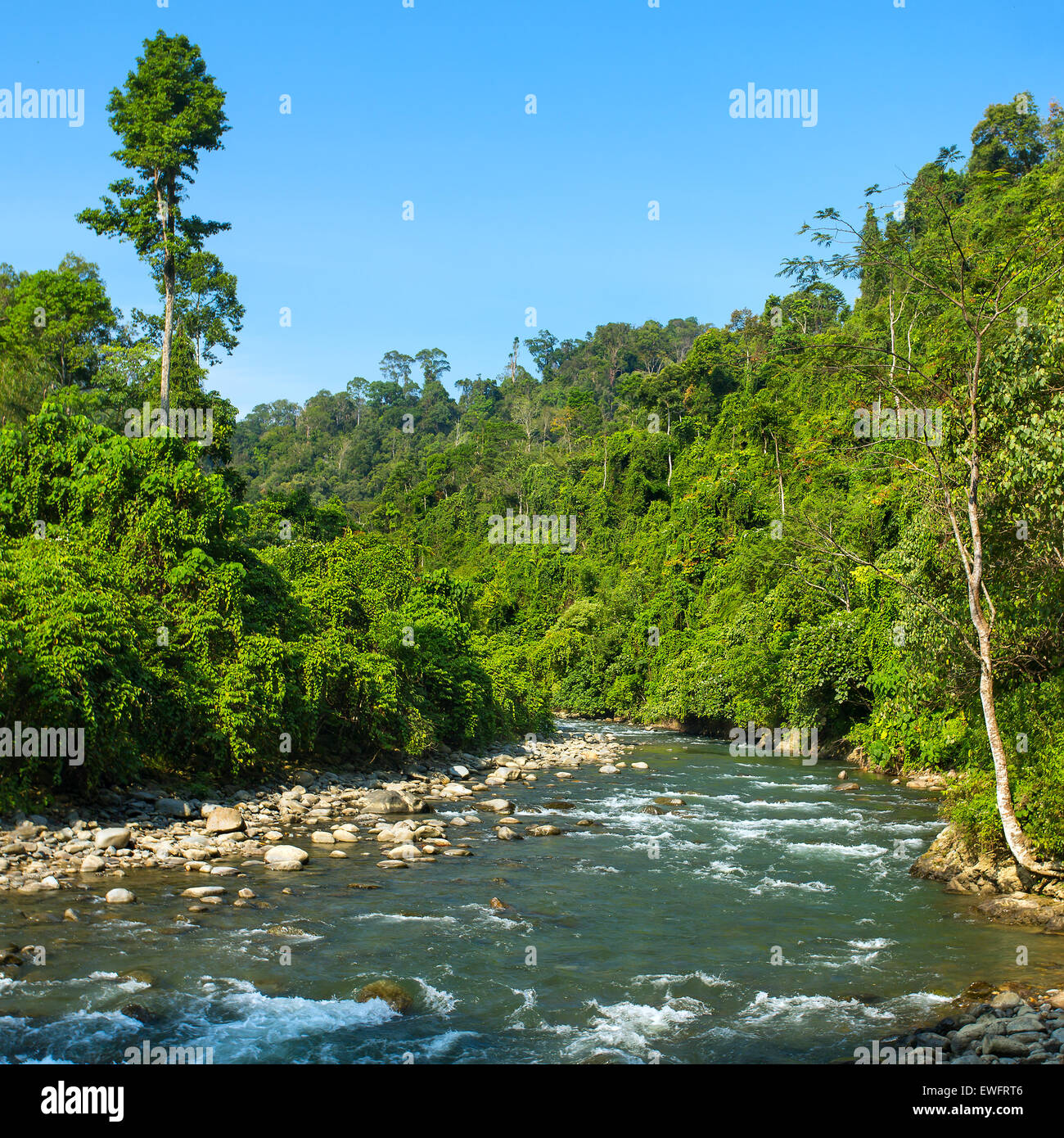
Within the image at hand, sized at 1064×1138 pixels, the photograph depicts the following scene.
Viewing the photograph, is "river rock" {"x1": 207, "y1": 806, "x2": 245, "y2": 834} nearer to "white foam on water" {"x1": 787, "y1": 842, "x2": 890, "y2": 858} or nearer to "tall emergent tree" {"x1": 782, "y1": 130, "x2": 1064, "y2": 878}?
"white foam on water" {"x1": 787, "y1": 842, "x2": 890, "y2": 858}

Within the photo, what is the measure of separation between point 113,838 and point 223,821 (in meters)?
2.34

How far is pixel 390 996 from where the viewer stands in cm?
962

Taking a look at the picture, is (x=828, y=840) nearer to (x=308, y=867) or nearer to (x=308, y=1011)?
(x=308, y=867)

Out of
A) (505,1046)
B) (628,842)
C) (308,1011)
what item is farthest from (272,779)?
(505,1046)

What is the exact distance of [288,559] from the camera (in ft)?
90.3

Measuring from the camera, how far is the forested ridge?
12.8 m

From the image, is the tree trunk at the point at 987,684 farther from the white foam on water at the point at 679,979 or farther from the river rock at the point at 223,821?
the river rock at the point at 223,821

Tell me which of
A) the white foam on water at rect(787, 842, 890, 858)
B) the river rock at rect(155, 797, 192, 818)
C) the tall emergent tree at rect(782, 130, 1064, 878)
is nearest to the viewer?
the tall emergent tree at rect(782, 130, 1064, 878)

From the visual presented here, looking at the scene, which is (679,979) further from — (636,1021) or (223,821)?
(223,821)

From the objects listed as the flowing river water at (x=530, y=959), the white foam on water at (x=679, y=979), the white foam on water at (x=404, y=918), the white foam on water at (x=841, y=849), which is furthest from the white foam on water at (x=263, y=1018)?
the white foam on water at (x=841, y=849)

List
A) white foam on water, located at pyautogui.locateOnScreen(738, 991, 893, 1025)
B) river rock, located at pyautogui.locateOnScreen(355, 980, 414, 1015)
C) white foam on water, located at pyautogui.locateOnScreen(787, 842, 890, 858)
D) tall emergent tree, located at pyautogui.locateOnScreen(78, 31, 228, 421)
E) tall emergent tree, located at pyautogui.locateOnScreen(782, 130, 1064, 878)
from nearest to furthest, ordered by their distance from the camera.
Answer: white foam on water, located at pyautogui.locateOnScreen(738, 991, 893, 1025) < river rock, located at pyautogui.locateOnScreen(355, 980, 414, 1015) < tall emergent tree, located at pyautogui.locateOnScreen(782, 130, 1064, 878) < white foam on water, located at pyautogui.locateOnScreen(787, 842, 890, 858) < tall emergent tree, located at pyautogui.locateOnScreen(78, 31, 228, 421)

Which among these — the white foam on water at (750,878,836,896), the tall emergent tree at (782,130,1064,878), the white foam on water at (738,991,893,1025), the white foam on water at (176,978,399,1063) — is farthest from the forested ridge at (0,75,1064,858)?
the white foam on water at (176,978,399,1063)

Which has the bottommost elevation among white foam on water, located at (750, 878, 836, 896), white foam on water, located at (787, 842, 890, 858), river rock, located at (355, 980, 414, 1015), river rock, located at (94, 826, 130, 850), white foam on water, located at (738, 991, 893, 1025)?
white foam on water, located at (787, 842, 890, 858)

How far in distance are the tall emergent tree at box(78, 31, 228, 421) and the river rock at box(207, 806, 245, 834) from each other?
51.6 feet
